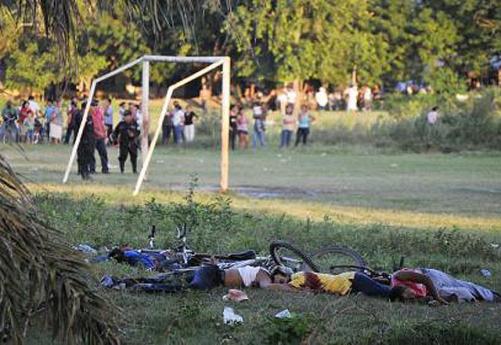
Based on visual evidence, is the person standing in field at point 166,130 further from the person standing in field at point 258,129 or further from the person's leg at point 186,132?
the person standing in field at point 258,129

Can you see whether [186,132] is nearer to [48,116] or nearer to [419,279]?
[48,116]

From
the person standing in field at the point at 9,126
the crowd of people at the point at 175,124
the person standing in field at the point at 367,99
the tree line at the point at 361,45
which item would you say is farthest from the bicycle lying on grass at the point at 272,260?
the person standing in field at the point at 367,99

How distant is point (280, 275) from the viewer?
30.7ft

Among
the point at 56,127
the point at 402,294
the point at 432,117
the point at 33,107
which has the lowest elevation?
the point at 56,127

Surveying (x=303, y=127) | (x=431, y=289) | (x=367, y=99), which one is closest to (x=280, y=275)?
(x=431, y=289)

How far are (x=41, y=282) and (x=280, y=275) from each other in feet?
16.9

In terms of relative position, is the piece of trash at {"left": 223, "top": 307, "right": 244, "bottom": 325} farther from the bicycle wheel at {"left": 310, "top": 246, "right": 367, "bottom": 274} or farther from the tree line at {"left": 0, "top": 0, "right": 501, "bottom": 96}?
the tree line at {"left": 0, "top": 0, "right": 501, "bottom": 96}

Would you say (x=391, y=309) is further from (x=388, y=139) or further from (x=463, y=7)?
(x=463, y=7)

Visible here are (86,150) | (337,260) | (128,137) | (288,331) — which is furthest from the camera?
(128,137)

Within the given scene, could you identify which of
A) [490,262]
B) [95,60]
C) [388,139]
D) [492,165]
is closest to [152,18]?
[490,262]

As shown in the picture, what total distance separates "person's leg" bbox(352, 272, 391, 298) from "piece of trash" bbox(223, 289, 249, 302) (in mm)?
961

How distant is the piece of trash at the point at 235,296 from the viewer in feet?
28.5

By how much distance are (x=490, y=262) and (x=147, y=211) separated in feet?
17.3

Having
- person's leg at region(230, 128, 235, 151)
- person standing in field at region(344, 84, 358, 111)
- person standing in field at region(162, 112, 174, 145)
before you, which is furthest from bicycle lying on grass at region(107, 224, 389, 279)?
person standing in field at region(344, 84, 358, 111)
